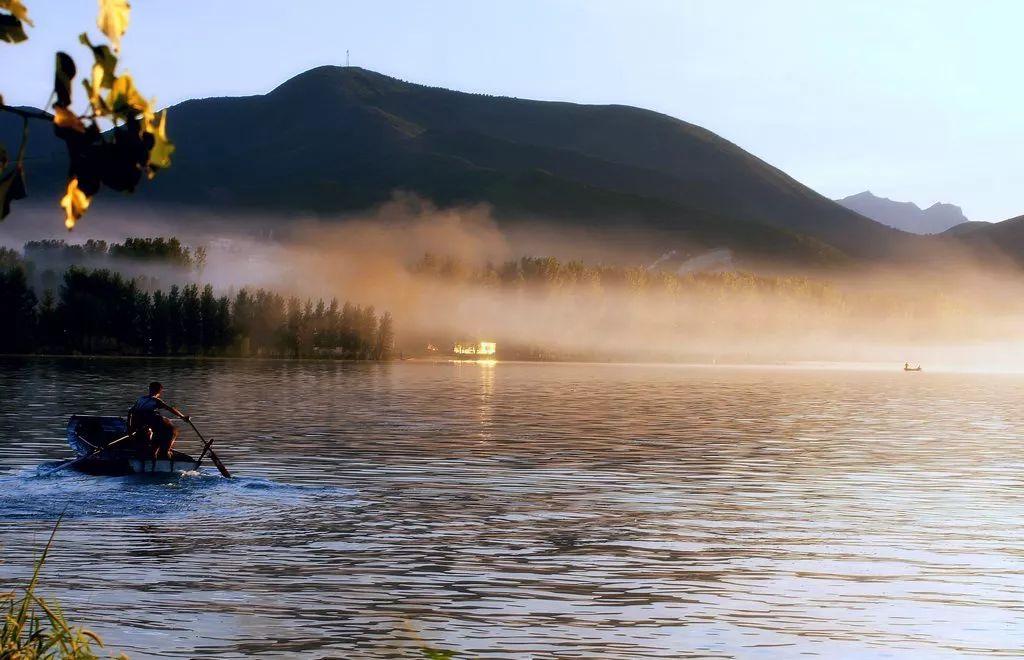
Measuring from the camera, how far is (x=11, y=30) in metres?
7.51

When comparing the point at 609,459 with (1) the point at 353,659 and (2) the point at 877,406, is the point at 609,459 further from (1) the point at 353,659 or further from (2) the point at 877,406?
Answer: (2) the point at 877,406

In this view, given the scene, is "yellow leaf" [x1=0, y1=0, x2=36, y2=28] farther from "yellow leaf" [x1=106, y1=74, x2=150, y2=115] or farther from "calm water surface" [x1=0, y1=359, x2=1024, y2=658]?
→ "calm water surface" [x1=0, y1=359, x2=1024, y2=658]

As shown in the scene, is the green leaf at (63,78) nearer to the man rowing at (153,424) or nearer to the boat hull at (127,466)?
the man rowing at (153,424)

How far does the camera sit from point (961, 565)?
34.5 m

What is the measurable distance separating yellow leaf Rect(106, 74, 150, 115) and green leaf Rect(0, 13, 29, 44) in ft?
1.80

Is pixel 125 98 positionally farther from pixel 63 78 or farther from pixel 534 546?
pixel 534 546

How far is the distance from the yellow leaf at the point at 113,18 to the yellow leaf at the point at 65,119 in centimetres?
61

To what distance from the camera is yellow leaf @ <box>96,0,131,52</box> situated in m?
7.14

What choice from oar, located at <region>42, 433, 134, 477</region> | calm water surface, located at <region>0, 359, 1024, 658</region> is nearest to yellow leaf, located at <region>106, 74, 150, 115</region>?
calm water surface, located at <region>0, 359, 1024, 658</region>

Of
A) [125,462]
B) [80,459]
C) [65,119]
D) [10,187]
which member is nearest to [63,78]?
[65,119]

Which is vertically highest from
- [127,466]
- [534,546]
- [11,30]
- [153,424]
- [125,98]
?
[11,30]

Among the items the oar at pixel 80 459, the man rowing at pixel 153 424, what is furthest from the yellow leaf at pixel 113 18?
the oar at pixel 80 459

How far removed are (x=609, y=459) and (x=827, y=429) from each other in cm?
3682

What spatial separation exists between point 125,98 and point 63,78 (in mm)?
349
